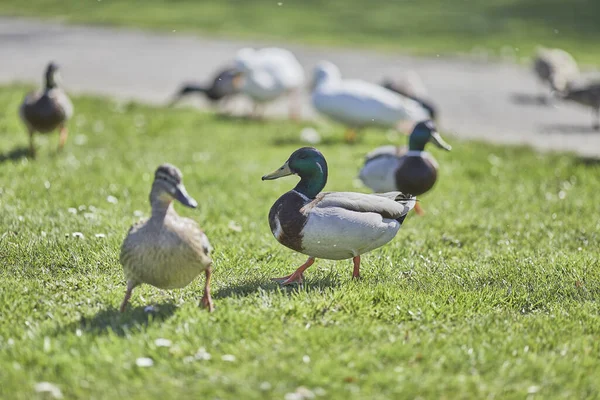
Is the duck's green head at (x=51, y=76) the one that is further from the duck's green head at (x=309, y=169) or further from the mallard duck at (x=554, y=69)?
the mallard duck at (x=554, y=69)

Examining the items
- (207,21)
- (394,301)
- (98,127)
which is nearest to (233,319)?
(394,301)

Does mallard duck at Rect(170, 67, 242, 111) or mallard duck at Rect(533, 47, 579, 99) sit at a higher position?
mallard duck at Rect(170, 67, 242, 111)

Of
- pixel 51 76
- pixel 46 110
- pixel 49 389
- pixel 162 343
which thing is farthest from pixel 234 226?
pixel 51 76

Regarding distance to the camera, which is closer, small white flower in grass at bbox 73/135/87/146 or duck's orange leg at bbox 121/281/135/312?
duck's orange leg at bbox 121/281/135/312

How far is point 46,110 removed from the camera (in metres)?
8.52

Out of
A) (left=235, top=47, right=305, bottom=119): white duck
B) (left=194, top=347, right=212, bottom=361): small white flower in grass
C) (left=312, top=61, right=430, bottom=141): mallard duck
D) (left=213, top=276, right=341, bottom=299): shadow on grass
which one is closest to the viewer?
(left=194, top=347, right=212, bottom=361): small white flower in grass

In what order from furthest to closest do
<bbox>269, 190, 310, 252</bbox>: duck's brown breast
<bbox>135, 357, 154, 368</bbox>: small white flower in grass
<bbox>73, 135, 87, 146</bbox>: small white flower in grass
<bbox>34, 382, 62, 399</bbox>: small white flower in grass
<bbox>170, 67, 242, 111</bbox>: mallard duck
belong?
<bbox>170, 67, 242, 111</bbox>: mallard duck < <bbox>73, 135, 87, 146</bbox>: small white flower in grass < <bbox>269, 190, 310, 252</bbox>: duck's brown breast < <bbox>135, 357, 154, 368</bbox>: small white flower in grass < <bbox>34, 382, 62, 399</bbox>: small white flower in grass

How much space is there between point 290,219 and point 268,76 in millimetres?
6910

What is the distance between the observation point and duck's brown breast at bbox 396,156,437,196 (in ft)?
22.4

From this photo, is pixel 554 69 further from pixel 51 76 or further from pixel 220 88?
pixel 51 76

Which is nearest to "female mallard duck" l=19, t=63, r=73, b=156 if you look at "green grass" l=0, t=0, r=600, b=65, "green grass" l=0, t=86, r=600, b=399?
"green grass" l=0, t=86, r=600, b=399

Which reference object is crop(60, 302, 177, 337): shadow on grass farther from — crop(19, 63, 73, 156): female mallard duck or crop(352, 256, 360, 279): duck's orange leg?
crop(19, 63, 73, 156): female mallard duck

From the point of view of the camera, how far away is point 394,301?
4605mm

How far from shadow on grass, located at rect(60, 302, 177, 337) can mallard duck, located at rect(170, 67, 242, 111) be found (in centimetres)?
734
